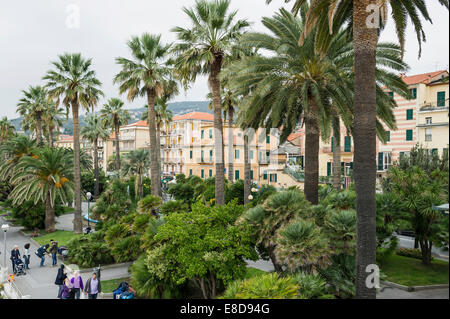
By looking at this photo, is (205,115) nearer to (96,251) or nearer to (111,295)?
(96,251)

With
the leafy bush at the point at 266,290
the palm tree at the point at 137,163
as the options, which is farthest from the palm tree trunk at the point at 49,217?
the leafy bush at the point at 266,290

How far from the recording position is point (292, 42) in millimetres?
12648

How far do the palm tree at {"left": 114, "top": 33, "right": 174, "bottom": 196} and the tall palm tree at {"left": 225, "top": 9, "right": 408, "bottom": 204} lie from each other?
11405 mm

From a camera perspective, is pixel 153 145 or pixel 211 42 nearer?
pixel 211 42

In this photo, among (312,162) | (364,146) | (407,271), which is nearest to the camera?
(364,146)

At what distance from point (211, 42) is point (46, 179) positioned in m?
17.6

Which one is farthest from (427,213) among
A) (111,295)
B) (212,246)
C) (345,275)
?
(111,295)

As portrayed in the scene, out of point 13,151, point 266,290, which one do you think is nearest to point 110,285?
point 266,290

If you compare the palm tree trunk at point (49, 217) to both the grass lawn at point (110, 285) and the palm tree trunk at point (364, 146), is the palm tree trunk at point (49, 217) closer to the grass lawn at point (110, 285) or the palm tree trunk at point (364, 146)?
the grass lawn at point (110, 285)

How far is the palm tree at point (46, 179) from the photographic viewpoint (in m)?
25.2

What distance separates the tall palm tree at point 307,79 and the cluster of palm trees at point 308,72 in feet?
0.12

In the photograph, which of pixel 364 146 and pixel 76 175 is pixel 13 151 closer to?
pixel 76 175

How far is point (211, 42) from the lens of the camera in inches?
663

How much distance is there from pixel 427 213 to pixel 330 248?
4.81m
